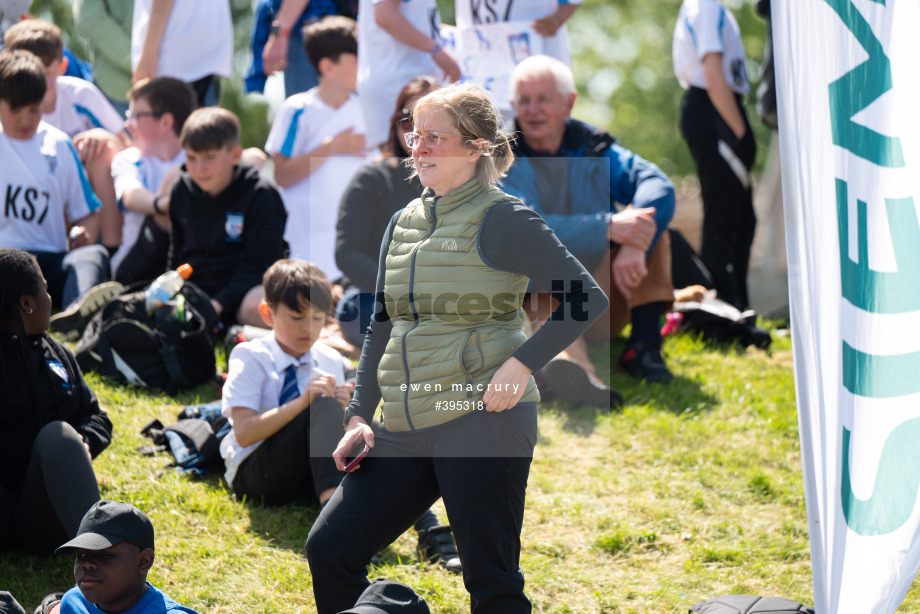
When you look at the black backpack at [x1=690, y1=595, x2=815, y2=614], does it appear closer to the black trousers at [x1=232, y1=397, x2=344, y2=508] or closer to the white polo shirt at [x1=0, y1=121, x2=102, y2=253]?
the black trousers at [x1=232, y1=397, x2=344, y2=508]

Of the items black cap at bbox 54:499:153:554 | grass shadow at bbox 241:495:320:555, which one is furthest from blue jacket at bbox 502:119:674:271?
black cap at bbox 54:499:153:554

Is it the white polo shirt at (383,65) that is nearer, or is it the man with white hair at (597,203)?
the man with white hair at (597,203)

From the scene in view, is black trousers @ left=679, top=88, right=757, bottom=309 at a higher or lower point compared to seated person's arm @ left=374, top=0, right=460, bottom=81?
lower

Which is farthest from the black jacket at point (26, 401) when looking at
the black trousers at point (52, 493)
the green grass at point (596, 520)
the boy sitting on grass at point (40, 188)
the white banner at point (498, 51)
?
the white banner at point (498, 51)

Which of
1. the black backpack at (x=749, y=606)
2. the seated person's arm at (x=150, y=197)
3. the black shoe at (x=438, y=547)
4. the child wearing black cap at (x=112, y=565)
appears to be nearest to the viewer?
the child wearing black cap at (x=112, y=565)

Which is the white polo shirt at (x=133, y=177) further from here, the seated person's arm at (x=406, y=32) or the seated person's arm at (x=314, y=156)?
the seated person's arm at (x=406, y=32)

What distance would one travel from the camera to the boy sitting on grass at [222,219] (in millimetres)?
5906

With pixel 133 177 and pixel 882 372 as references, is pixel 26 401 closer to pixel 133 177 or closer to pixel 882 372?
pixel 882 372

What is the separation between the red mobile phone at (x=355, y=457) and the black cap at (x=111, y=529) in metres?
0.58

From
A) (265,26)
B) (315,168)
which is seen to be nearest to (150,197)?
(315,168)

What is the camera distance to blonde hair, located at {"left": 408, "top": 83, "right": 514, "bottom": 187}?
284 cm

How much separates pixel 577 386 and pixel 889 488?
2768 millimetres

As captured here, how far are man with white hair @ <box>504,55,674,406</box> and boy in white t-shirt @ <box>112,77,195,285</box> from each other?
2127mm

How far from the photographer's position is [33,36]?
681cm
